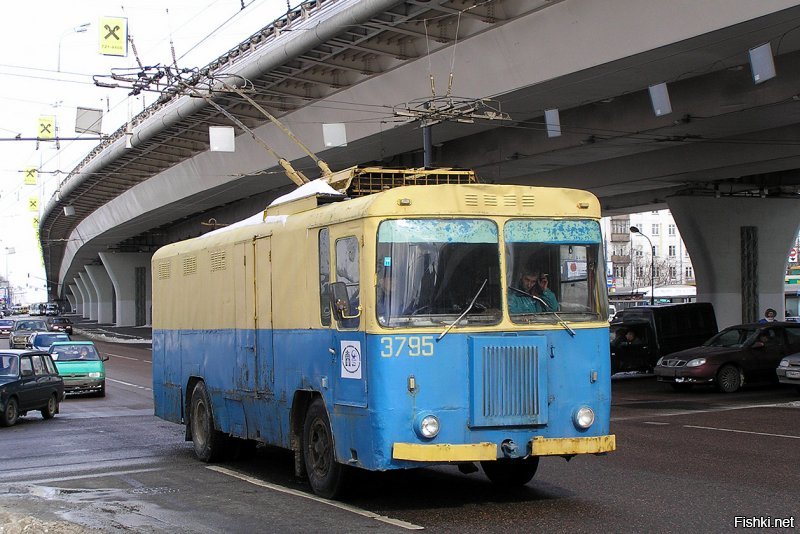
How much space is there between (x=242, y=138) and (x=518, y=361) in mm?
28747

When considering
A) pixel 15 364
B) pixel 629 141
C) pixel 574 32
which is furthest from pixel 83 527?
pixel 629 141

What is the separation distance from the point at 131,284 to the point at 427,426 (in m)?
84.5

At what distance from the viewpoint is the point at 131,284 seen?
9000 cm

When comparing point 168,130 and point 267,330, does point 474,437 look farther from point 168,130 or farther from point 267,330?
point 168,130

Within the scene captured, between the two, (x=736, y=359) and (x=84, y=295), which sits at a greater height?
(x=84, y=295)

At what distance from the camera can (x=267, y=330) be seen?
1129 cm

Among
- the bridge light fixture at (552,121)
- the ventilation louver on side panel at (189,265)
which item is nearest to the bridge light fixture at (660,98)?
the bridge light fixture at (552,121)

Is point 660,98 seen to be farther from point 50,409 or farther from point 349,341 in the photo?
point 349,341

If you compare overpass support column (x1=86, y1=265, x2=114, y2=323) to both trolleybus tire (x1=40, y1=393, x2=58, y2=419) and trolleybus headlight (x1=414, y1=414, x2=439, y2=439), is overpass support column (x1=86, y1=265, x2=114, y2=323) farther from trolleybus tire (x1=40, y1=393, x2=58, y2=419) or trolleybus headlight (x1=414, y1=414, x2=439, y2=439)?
trolleybus headlight (x1=414, y1=414, x2=439, y2=439)

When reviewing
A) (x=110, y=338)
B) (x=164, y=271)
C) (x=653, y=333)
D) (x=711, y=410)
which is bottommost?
(x=110, y=338)

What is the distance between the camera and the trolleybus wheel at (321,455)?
31.8 ft

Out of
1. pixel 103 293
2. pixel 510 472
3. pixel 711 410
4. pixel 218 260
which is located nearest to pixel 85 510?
pixel 218 260

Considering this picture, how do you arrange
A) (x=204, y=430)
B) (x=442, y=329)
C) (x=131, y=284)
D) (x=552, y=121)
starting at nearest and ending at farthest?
(x=442, y=329) → (x=204, y=430) → (x=552, y=121) → (x=131, y=284)

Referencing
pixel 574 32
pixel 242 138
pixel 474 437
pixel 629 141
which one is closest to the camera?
pixel 474 437
